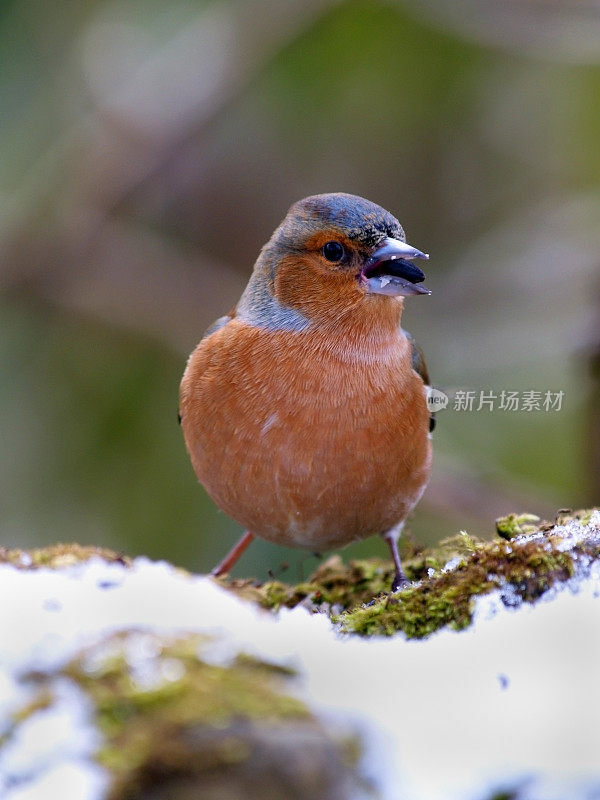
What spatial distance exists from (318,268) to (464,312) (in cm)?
478

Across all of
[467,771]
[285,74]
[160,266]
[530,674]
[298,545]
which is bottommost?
[467,771]

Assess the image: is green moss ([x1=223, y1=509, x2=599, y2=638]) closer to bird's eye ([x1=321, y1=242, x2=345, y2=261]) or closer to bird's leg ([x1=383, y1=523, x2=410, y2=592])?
bird's leg ([x1=383, y1=523, x2=410, y2=592])

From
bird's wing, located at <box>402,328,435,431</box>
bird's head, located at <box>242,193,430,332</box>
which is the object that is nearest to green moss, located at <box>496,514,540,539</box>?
bird's head, located at <box>242,193,430,332</box>

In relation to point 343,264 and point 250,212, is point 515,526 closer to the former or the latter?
point 343,264

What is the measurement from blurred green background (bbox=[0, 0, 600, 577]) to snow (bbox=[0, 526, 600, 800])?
418cm

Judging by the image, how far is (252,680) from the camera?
2.23 meters

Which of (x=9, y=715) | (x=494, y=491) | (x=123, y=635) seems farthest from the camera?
(x=494, y=491)

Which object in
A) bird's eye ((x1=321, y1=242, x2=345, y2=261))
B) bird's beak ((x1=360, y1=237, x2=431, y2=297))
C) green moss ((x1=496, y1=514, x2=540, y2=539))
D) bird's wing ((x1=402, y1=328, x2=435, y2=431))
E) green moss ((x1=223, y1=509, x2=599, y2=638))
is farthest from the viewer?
bird's wing ((x1=402, y1=328, x2=435, y2=431))

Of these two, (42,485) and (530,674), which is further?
(42,485)

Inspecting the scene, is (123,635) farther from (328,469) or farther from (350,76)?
(350,76)

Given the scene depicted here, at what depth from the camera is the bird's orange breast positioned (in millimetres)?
4254

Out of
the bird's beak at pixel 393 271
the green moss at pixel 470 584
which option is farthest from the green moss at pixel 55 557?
the bird's beak at pixel 393 271

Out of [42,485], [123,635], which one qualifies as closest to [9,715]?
[123,635]

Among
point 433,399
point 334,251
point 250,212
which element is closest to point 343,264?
point 334,251
